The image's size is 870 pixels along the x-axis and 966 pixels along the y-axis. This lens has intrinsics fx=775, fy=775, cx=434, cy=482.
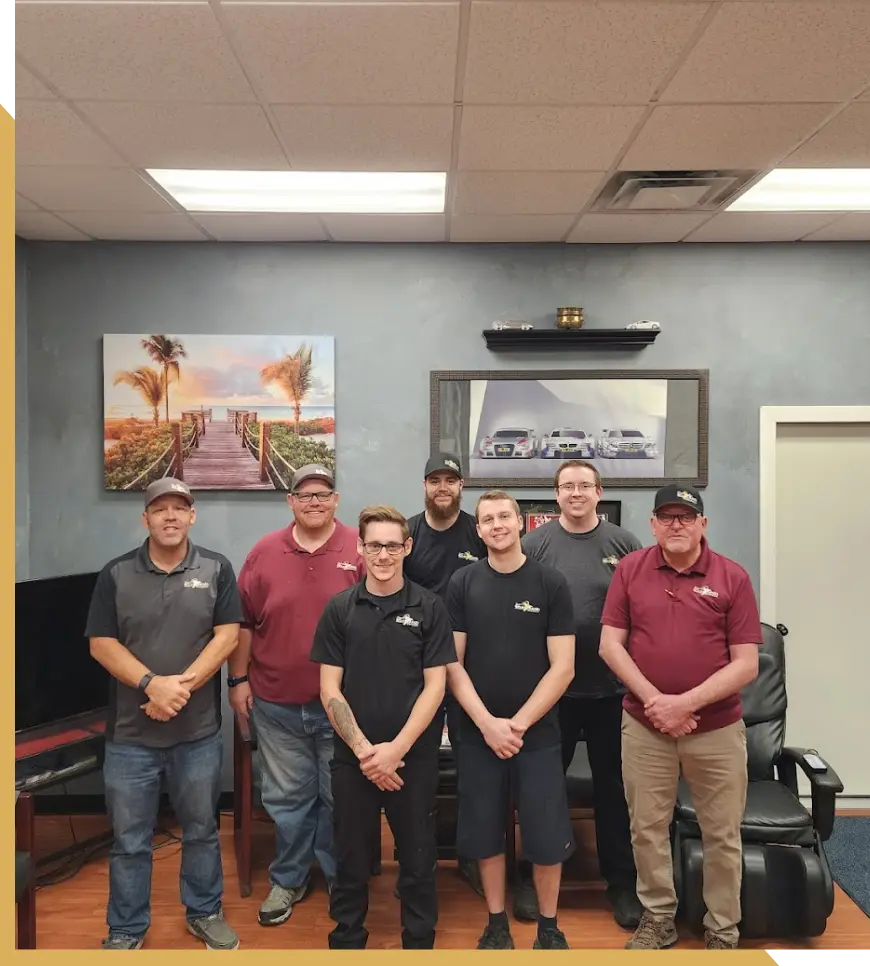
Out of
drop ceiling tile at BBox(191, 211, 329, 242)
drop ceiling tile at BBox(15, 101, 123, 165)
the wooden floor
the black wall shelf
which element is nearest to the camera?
drop ceiling tile at BBox(15, 101, 123, 165)

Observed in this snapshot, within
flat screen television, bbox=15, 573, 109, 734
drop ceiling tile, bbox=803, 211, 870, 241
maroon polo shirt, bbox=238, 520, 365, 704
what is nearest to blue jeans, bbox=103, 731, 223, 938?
maroon polo shirt, bbox=238, 520, 365, 704

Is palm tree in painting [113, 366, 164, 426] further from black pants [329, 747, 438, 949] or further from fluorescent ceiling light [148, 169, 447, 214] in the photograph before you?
black pants [329, 747, 438, 949]

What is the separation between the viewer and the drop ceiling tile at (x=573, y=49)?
1874mm

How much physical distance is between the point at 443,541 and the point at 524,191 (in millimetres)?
1438

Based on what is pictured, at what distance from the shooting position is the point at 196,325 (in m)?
3.87

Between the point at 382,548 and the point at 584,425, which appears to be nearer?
the point at 382,548

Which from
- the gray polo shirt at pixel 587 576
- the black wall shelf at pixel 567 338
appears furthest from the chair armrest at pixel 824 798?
the black wall shelf at pixel 567 338

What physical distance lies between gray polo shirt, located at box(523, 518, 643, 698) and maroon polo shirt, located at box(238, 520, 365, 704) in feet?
2.43

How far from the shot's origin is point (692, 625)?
2584 mm

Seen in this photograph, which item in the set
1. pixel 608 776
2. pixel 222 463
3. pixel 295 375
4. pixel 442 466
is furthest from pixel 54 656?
pixel 608 776

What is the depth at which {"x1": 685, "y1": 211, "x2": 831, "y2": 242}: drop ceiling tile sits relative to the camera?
3451 millimetres

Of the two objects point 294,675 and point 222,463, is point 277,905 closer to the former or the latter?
point 294,675

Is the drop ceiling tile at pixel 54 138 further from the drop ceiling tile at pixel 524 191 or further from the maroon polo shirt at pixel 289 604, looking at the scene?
the maroon polo shirt at pixel 289 604

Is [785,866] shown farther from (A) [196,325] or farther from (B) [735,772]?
(A) [196,325]
